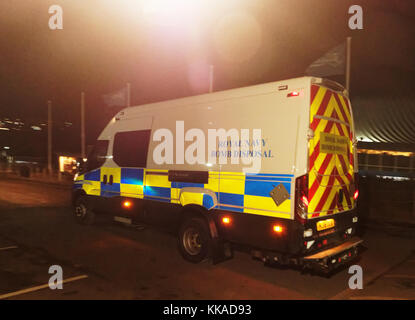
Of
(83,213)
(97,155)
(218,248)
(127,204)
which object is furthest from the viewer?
→ (83,213)

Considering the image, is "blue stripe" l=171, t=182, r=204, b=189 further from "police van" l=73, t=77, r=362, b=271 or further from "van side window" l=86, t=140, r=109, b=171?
"van side window" l=86, t=140, r=109, b=171

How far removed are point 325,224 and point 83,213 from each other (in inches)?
227

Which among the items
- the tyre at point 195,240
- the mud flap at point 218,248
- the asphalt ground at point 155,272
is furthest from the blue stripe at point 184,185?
the asphalt ground at point 155,272

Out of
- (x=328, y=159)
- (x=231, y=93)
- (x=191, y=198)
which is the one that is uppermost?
(x=231, y=93)

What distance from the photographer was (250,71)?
149ft

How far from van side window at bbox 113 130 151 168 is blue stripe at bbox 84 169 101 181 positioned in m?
0.72

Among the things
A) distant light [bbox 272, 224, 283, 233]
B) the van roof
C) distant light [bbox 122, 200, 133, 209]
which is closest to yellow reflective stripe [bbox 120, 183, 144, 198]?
distant light [bbox 122, 200, 133, 209]

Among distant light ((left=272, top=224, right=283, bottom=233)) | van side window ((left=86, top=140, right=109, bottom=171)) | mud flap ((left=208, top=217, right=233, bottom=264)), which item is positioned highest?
van side window ((left=86, top=140, right=109, bottom=171))

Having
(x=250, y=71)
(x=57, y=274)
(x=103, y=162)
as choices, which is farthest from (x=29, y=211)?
(x=250, y=71)

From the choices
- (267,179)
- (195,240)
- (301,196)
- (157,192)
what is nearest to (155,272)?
(195,240)

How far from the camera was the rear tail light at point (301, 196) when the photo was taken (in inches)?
171

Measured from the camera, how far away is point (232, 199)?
509 cm

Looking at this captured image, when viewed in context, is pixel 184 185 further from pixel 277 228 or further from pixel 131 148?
pixel 277 228

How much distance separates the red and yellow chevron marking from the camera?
4.52 metres
